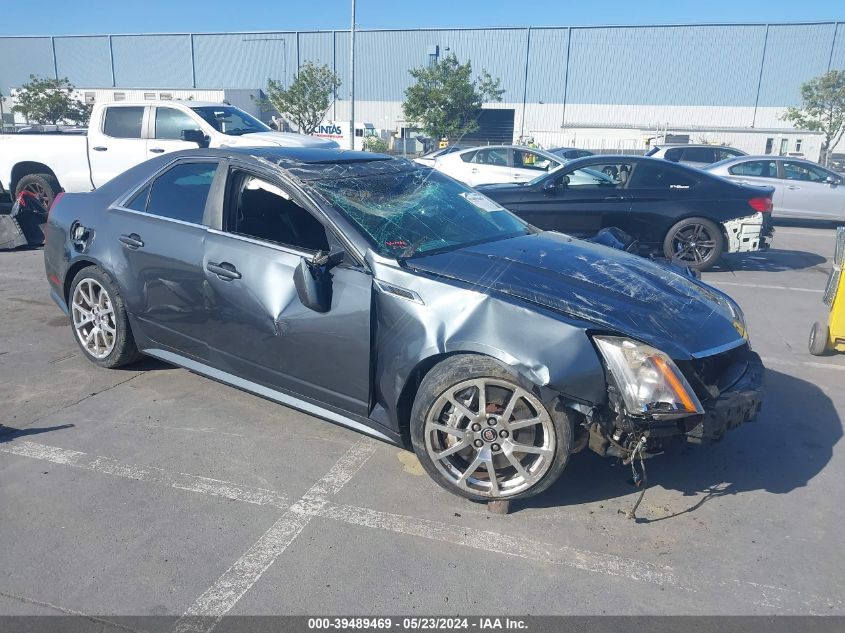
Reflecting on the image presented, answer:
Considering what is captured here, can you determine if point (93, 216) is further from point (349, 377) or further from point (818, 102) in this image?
point (818, 102)

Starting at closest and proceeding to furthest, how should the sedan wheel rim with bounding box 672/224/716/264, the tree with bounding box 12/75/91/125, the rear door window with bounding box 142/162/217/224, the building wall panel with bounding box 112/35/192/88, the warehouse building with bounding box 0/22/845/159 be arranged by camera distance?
the rear door window with bounding box 142/162/217/224, the sedan wheel rim with bounding box 672/224/716/264, the tree with bounding box 12/75/91/125, the warehouse building with bounding box 0/22/845/159, the building wall panel with bounding box 112/35/192/88

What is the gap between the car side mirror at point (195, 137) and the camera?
1013 centimetres

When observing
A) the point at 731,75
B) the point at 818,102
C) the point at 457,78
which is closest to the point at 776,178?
the point at 457,78

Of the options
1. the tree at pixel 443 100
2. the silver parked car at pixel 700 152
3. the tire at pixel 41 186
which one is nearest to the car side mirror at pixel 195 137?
the tire at pixel 41 186

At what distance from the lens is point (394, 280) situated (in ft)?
11.3

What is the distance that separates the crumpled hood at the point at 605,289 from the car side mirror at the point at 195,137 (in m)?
7.36

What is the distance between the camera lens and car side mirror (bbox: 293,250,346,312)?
355 centimetres

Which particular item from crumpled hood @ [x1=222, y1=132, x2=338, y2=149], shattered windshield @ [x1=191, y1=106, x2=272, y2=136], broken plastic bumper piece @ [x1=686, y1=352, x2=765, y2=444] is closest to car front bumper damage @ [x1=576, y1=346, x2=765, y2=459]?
broken plastic bumper piece @ [x1=686, y1=352, x2=765, y2=444]

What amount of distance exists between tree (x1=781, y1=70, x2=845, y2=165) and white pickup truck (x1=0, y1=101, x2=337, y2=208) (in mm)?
33724

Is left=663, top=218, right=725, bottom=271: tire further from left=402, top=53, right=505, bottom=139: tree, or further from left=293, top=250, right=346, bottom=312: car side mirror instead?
left=402, top=53, right=505, bottom=139: tree

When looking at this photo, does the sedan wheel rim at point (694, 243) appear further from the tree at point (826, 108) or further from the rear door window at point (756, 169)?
the tree at point (826, 108)

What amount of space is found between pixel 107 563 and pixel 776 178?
14781 mm

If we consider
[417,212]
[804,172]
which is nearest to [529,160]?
[804,172]

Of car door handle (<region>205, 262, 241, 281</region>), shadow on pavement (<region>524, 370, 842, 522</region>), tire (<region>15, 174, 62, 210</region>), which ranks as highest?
car door handle (<region>205, 262, 241, 281</region>)
